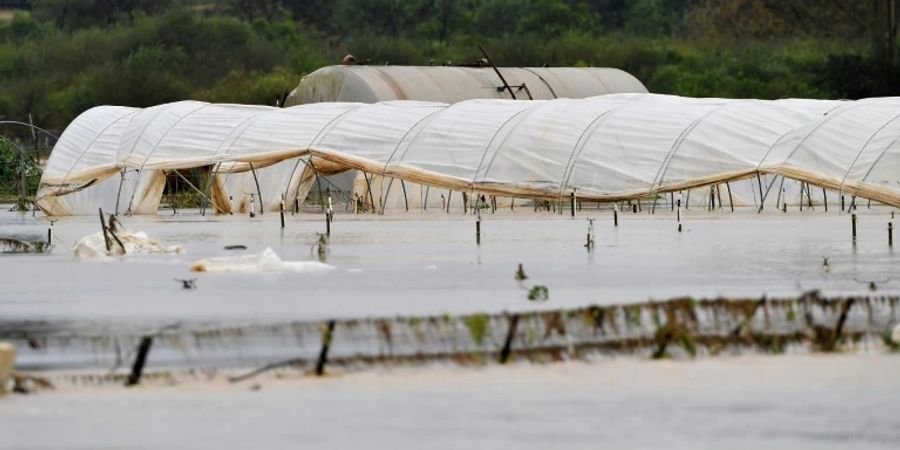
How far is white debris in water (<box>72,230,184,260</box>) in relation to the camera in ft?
110

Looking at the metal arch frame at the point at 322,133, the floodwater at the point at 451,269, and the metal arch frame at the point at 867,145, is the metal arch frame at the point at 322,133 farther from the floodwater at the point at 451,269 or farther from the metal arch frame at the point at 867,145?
the metal arch frame at the point at 867,145

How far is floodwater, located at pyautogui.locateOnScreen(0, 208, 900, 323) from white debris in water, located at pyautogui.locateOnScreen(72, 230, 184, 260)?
0.39 metres

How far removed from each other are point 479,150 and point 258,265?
2027cm

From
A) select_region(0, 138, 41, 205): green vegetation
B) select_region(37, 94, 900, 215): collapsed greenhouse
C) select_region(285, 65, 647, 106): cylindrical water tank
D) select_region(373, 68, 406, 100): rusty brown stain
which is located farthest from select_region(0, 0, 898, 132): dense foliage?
select_region(37, 94, 900, 215): collapsed greenhouse

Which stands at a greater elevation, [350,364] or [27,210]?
[350,364]

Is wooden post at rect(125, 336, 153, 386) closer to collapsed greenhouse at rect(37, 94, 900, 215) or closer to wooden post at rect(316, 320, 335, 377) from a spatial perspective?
wooden post at rect(316, 320, 335, 377)

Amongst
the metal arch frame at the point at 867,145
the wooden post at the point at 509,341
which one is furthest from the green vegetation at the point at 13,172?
the wooden post at the point at 509,341

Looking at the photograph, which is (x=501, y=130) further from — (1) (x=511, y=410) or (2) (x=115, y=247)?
(1) (x=511, y=410)

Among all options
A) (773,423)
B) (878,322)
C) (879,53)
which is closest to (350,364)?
(773,423)

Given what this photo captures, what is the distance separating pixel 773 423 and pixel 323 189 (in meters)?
44.9

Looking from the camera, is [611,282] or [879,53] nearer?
[611,282]

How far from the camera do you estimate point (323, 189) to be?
59375mm

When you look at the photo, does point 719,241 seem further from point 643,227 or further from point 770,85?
point 770,85

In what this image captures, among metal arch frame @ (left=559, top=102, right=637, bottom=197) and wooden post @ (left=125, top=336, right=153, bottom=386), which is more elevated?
wooden post @ (left=125, top=336, right=153, bottom=386)
